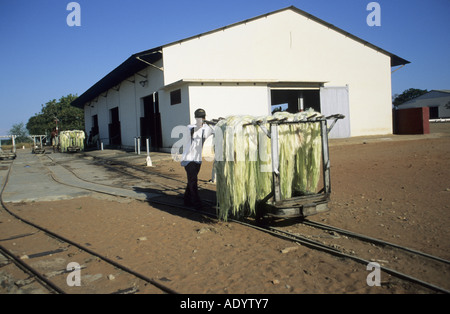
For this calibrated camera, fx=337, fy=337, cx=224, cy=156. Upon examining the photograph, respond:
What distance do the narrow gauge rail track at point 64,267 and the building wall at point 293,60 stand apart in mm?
12530

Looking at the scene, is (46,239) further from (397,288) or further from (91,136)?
(91,136)

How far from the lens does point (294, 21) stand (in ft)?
65.7

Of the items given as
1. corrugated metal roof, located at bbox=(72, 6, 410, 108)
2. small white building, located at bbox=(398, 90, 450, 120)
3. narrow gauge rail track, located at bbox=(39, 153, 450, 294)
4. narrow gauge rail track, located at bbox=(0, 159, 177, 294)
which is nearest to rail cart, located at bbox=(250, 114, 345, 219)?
narrow gauge rail track, located at bbox=(39, 153, 450, 294)

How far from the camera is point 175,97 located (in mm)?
17125

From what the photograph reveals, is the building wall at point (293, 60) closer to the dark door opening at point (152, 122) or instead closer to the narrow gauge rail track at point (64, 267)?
the dark door opening at point (152, 122)

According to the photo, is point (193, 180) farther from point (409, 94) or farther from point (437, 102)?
point (409, 94)

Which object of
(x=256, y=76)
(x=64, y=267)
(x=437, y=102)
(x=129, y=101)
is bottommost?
(x=64, y=267)

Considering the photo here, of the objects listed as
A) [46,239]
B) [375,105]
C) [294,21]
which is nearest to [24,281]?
[46,239]

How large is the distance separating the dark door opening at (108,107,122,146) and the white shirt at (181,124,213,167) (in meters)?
20.4

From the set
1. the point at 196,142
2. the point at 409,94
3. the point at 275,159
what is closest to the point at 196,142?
the point at 196,142

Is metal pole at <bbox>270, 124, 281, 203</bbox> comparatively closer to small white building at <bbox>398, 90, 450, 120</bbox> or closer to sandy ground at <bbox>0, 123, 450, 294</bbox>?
sandy ground at <bbox>0, 123, 450, 294</bbox>

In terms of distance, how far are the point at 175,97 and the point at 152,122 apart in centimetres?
375

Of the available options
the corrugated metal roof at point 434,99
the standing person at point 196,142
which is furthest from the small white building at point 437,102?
the standing person at point 196,142

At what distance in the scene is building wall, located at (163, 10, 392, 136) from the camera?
17.5 m
